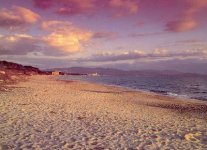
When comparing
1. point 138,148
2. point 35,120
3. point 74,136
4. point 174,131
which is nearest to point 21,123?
point 35,120

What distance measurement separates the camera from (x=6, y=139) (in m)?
10.1

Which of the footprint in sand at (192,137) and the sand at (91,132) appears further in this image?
the footprint in sand at (192,137)

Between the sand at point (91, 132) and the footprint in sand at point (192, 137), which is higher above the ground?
the sand at point (91, 132)

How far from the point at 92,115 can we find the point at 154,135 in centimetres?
550

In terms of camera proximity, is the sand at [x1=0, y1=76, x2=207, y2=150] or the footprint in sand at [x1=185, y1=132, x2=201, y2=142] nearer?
the sand at [x1=0, y1=76, x2=207, y2=150]

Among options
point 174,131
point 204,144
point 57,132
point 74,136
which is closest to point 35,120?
point 57,132

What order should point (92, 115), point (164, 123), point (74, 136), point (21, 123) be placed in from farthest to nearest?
point (92, 115), point (164, 123), point (21, 123), point (74, 136)

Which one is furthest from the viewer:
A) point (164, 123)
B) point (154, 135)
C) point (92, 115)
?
point (92, 115)

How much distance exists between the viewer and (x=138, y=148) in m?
9.85

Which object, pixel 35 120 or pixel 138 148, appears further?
pixel 35 120

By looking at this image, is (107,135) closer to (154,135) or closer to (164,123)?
(154,135)

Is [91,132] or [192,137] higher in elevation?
[91,132]

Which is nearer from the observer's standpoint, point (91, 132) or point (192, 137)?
point (192, 137)

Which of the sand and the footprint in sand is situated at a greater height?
the sand
